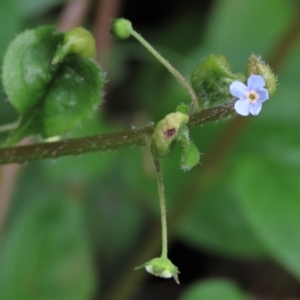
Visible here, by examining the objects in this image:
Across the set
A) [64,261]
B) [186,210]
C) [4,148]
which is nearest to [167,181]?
[186,210]

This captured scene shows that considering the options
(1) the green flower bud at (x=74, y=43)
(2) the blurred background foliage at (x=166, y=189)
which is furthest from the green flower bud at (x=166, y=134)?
(2) the blurred background foliage at (x=166, y=189)

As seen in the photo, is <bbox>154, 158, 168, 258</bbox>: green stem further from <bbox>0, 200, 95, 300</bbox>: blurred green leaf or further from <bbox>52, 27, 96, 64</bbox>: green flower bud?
<bbox>0, 200, 95, 300</bbox>: blurred green leaf

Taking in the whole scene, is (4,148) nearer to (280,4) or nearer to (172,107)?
(172,107)

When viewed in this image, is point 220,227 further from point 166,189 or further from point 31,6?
point 31,6

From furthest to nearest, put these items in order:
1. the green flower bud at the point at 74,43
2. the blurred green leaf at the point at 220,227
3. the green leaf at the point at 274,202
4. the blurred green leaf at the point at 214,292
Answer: the blurred green leaf at the point at 220,227, the blurred green leaf at the point at 214,292, the green leaf at the point at 274,202, the green flower bud at the point at 74,43

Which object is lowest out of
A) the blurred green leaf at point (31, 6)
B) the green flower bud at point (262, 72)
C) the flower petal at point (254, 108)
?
the flower petal at point (254, 108)

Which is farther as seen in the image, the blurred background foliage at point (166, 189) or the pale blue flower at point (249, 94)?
the blurred background foliage at point (166, 189)

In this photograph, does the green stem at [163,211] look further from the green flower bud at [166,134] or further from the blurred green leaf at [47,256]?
the blurred green leaf at [47,256]
